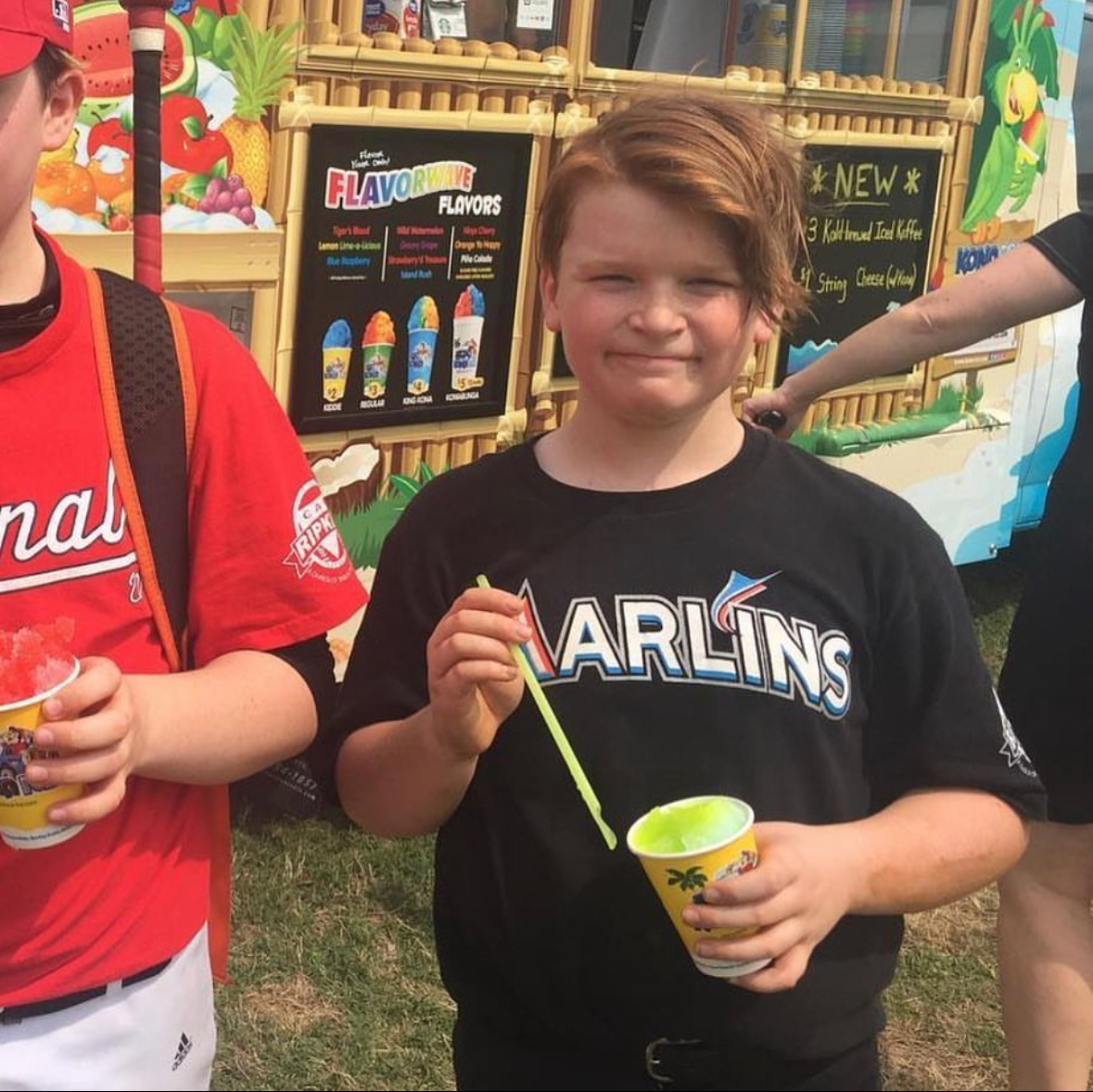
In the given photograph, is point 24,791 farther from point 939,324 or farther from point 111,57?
point 939,324

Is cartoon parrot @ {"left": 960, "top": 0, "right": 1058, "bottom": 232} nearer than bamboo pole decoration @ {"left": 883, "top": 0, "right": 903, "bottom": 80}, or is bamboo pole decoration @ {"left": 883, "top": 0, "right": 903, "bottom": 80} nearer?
bamboo pole decoration @ {"left": 883, "top": 0, "right": 903, "bottom": 80}

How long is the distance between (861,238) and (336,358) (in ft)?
6.79

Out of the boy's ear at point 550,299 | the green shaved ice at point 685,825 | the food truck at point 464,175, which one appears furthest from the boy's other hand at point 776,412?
the green shaved ice at point 685,825

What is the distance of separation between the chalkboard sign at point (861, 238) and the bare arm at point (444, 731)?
3084 mm

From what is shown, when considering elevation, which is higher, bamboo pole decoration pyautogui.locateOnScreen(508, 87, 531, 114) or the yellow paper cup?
bamboo pole decoration pyautogui.locateOnScreen(508, 87, 531, 114)

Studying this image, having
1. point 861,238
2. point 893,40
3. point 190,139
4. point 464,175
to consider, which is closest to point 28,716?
point 190,139

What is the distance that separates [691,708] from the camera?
4.99 feet

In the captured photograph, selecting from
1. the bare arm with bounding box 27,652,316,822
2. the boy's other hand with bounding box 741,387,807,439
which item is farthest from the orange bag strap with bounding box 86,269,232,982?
the boy's other hand with bounding box 741,387,807,439

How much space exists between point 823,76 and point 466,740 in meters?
3.40

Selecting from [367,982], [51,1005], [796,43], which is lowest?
[367,982]

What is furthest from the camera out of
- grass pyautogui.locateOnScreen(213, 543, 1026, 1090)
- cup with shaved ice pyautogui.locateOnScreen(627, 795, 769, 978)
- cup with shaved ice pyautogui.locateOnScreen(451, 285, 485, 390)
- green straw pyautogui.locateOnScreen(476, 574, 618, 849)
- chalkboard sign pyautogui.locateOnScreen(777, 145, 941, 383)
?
chalkboard sign pyautogui.locateOnScreen(777, 145, 941, 383)

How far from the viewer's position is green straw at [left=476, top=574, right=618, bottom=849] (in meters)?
1.43

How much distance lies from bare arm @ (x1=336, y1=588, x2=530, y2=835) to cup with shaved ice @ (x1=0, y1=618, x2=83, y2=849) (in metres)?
0.31

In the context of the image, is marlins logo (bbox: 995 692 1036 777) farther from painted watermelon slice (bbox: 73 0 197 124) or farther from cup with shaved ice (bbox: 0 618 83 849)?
painted watermelon slice (bbox: 73 0 197 124)
